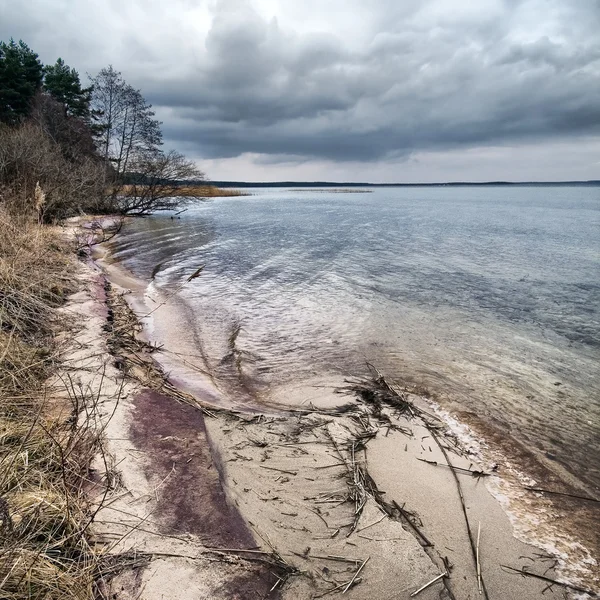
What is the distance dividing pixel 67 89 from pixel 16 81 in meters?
6.60

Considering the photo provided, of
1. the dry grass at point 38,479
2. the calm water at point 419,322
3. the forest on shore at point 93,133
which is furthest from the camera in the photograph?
the forest on shore at point 93,133

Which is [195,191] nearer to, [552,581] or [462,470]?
[462,470]

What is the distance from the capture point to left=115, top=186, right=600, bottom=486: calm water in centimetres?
513

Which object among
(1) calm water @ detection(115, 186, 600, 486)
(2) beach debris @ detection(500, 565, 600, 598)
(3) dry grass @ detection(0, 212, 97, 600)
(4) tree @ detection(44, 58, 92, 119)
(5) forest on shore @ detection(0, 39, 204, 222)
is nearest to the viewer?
(3) dry grass @ detection(0, 212, 97, 600)

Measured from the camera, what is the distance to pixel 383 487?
129 inches

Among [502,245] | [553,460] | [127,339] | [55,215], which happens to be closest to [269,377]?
[127,339]

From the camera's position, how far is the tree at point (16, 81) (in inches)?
1325

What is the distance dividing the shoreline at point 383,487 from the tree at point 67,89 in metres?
47.4

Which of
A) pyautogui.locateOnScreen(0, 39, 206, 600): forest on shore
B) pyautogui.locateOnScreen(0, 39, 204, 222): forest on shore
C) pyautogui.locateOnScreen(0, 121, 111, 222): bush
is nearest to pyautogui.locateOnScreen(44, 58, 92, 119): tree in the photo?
pyautogui.locateOnScreen(0, 39, 204, 222): forest on shore

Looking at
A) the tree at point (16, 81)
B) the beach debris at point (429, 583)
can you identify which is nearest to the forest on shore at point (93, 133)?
the tree at point (16, 81)

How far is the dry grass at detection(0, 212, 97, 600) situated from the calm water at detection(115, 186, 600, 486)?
7.69ft

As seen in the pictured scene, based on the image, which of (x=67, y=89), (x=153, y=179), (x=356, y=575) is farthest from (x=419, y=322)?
(x=67, y=89)

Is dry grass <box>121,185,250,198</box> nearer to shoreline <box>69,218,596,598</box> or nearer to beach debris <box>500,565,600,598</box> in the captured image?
shoreline <box>69,218,596,598</box>

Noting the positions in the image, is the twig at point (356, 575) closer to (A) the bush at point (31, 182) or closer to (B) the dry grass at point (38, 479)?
(B) the dry grass at point (38, 479)
